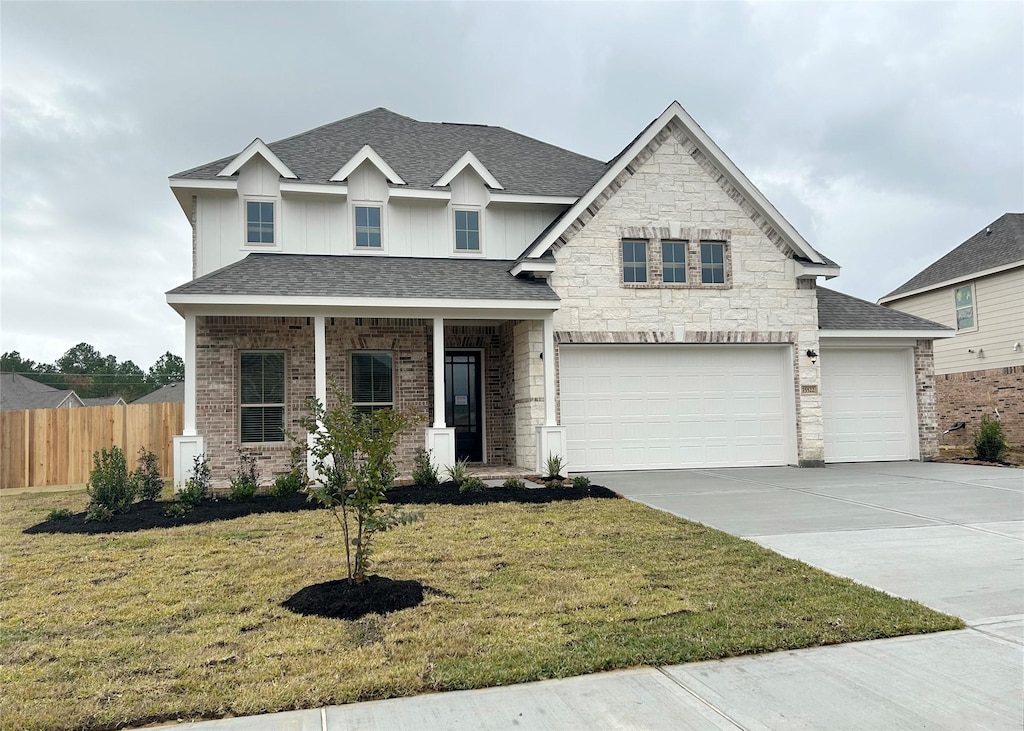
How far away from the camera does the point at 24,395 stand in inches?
1283

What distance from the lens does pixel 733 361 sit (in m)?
14.6

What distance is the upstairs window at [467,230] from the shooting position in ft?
49.6

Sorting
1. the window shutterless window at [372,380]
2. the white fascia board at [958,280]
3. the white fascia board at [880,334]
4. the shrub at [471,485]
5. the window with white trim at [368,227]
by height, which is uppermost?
the window with white trim at [368,227]

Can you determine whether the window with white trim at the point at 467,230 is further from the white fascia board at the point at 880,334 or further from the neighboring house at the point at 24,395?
the neighboring house at the point at 24,395

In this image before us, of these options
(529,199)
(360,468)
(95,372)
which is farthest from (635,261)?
(95,372)

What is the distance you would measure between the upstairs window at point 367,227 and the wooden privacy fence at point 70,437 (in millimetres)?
6072

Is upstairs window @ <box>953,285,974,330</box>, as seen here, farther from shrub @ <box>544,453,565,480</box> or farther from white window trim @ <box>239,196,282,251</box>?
white window trim @ <box>239,196,282,251</box>

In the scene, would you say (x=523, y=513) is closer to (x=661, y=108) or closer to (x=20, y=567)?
(x=20, y=567)

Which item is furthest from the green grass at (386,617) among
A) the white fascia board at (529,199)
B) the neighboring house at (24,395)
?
the neighboring house at (24,395)

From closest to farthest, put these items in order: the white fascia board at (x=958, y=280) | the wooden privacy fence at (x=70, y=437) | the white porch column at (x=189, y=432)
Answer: the white porch column at (x=189, y=432) < the wooden privacy fence at (x=70, y=437) < the white fascia board at (x=958, y=280)

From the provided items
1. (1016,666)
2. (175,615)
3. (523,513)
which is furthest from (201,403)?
(1016,666)

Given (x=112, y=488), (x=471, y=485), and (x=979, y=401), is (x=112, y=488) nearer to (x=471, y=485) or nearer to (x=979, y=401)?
(x=471, y=485)

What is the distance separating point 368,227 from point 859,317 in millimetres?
11117

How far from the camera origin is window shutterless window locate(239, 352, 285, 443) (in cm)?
1323
